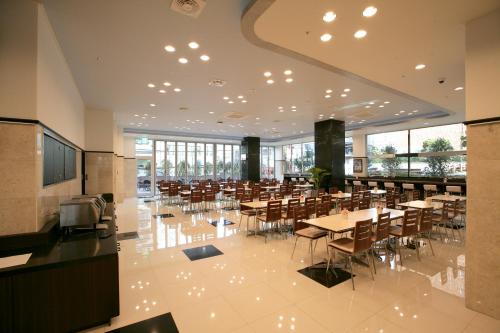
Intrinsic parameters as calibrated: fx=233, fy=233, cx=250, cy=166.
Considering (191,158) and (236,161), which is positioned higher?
(191,158)

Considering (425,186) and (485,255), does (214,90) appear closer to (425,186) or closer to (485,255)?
(485,255)

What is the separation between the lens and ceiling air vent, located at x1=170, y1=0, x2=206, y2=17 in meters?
2.83

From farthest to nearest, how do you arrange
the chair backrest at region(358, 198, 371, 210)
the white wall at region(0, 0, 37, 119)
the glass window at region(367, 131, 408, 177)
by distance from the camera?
the glass window at region(367, 131, 408, 177) < the chair backrest at region(358, 198, 371, 210) < the white wall at region(0, 0, 37, 119)

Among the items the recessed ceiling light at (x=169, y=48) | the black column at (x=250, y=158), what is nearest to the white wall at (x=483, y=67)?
the recessed ceiling light at (x=169, y=48)

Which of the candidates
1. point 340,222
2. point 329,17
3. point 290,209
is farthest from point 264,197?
point 329,17

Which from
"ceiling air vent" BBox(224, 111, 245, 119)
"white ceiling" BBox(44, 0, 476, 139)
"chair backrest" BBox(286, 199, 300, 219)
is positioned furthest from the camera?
"ceiling air vent" BBox(224, 111, 245, 119)

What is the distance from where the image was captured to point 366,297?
3100 mm

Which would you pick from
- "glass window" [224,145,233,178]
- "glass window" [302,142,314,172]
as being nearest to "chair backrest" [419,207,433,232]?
"glass window" [302,142,314,172]

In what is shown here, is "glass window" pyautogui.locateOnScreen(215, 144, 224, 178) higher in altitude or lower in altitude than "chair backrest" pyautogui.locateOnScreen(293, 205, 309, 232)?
higher

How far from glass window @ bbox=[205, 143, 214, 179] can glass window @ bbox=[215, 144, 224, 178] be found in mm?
419

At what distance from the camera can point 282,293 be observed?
3.21 meters

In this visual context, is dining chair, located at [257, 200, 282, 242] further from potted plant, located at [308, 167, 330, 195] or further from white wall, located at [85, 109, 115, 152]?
white wall, located at [85, 109, 115, 152]

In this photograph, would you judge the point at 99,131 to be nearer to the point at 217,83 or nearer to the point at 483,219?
the point at 217,83

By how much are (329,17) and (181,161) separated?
14843 millimetres
